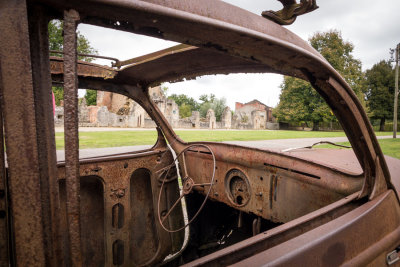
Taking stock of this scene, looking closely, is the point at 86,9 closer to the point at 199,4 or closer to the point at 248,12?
the point at 199,4

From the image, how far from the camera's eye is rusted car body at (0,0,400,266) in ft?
1.87

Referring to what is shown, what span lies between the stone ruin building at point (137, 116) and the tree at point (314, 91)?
6217mm

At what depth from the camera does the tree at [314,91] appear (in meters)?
32.8

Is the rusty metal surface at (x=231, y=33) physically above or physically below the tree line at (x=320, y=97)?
below

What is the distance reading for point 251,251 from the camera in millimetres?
853

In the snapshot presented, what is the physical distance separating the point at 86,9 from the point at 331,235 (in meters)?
1.13

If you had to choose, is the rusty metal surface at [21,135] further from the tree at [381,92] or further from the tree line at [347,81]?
the tree at [381,92]

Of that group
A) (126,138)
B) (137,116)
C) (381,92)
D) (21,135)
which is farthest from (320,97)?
(21,135)

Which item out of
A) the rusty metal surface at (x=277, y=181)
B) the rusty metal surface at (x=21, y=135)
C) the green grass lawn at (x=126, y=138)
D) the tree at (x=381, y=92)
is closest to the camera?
the rusty metal surface at (x=21, y=135)

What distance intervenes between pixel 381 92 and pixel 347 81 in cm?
1083

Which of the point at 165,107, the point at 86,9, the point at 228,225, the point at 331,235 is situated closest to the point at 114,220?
the point at 228,225

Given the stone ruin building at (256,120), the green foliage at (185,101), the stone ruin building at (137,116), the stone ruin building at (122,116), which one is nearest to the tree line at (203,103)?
the green foliage at (185,101)

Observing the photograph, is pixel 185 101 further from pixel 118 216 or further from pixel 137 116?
pixel 118 216

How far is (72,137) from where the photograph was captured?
2.00 feet
